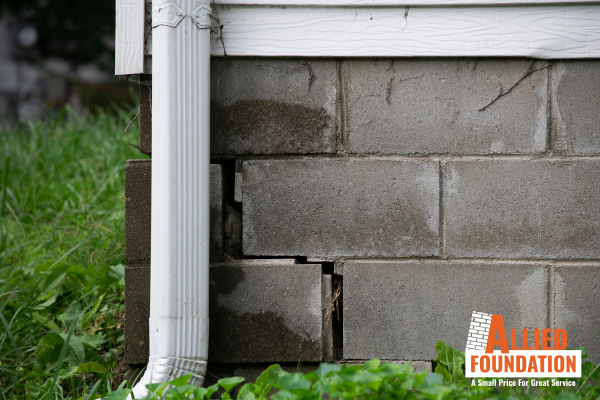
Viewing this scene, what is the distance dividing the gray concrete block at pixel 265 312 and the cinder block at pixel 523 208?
1.86 feet

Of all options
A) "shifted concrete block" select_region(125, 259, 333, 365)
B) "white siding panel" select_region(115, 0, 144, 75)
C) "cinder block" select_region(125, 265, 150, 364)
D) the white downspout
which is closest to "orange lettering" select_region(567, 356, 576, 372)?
"shifted concrete block" select_region(125, 259, 333, 365)

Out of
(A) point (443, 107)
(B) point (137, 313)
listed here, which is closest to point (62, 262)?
(B) point (137, 313)

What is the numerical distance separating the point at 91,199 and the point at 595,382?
2812 millimetres

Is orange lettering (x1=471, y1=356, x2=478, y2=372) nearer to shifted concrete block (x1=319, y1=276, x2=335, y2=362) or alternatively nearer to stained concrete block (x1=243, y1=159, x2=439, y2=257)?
stained concrete block (x1=243, y1=159, x2=439, y2=257)

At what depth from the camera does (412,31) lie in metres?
1.55

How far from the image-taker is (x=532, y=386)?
4.93 feet

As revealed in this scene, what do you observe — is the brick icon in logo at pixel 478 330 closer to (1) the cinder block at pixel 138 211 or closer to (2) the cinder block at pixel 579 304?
(2) the cinder block at pixel 579 304

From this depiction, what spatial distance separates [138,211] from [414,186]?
40.7 inches

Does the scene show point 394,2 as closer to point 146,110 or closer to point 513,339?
point 146,110

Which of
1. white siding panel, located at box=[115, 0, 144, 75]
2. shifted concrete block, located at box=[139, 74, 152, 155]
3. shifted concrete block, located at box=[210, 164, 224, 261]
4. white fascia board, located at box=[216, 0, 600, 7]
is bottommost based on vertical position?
shifted concrete block, located at box=[210, 164, 224, 261]

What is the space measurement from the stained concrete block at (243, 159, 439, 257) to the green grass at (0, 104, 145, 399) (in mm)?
745

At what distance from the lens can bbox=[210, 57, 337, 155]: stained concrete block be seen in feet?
5.22

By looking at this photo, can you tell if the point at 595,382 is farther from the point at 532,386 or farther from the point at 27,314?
the point at 27,314

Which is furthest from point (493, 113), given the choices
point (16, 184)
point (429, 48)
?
point (16, 184)
